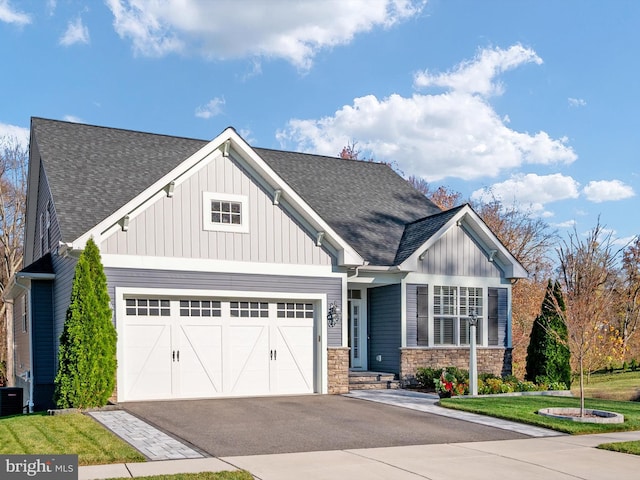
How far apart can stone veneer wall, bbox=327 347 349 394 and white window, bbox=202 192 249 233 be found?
377 cm

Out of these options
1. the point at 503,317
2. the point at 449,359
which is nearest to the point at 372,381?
the point at 449,359

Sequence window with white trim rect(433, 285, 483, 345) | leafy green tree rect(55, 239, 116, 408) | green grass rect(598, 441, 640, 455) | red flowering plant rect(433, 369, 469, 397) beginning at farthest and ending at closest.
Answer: window with white trim rect(433, 285, 483, 345) → red flowering plant rect(433, 369, 469, 397) → leafy green tree rect(55, 239, 116, 408) → green grass rect(598, 441, 640, 455)

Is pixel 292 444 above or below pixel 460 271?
below

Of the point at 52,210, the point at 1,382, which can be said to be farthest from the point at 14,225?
the point at 52,210

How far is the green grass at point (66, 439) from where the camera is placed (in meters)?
8.62

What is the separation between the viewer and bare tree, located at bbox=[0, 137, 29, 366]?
114 feet

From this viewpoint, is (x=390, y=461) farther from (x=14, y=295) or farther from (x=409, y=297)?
(x=14, y=295)

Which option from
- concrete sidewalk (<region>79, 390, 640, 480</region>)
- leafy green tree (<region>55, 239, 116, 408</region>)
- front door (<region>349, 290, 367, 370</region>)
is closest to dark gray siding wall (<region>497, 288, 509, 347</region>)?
front door (<region>349, 290, 367, 370</region>)

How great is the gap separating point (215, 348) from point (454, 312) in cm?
729

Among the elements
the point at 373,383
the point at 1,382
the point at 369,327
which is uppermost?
the point at 369,327

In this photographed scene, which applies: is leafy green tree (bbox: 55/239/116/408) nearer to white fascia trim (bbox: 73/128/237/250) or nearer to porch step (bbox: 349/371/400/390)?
white fascia trim (bbox: 73/128/237/250)

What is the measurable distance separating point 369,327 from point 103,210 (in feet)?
27.2

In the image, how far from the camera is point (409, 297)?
18.5 meters

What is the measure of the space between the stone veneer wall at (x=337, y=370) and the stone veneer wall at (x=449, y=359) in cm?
222
